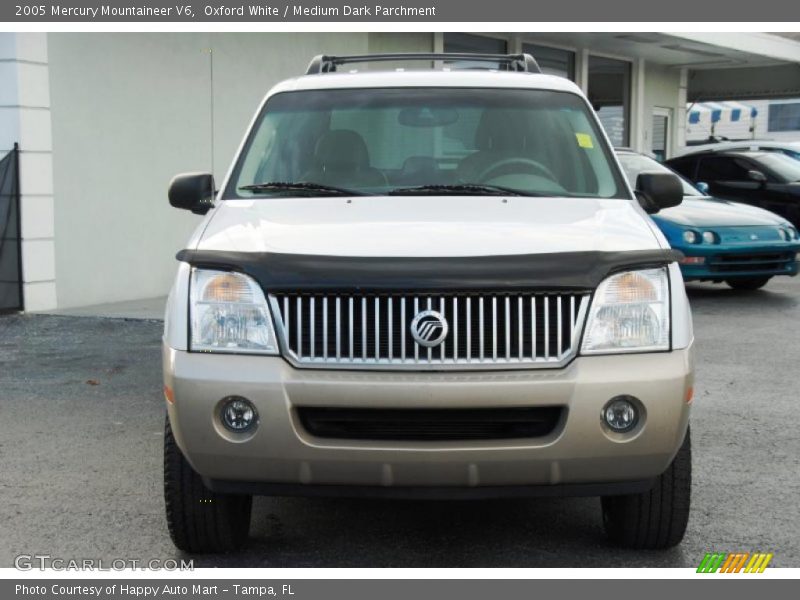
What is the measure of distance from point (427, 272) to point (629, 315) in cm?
71

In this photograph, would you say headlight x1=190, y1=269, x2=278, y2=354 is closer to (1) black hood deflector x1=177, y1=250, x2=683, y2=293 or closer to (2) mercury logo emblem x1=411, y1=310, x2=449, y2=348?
(1) black hood deflector x1=177, y1=250, x2=683, y2=293

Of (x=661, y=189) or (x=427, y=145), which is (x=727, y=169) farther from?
(x=427, y=145)

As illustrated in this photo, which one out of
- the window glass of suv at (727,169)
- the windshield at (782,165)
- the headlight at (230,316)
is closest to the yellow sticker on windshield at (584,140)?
the headlight at (230,316)

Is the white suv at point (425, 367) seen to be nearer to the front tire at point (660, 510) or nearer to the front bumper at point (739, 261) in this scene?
the front tire at point (660, 510)

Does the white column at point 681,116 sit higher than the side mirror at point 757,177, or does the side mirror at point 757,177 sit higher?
the white column at point 681,116

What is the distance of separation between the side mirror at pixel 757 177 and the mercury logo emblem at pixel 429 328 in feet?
45.9

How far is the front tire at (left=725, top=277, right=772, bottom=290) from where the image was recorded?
13462 mm

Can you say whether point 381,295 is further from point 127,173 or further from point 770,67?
point 770,67

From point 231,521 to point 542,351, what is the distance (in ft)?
4.30

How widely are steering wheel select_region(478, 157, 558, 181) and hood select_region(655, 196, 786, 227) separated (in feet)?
24.1

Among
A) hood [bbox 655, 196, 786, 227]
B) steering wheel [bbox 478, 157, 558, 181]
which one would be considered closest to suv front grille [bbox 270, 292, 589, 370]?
steering wheel [bbox 478, 157, 558, 181]

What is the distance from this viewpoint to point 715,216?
Answer: 12531 mm

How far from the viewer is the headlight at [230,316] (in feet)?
13.2
